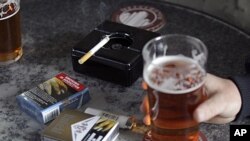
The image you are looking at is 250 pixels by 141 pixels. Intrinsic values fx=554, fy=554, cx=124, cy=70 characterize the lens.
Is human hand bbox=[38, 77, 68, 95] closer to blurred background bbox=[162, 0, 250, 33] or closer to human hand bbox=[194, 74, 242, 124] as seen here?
human hand bbox=[194, 74, 242, 124]

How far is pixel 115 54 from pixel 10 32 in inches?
8.5

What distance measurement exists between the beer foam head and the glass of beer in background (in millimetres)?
361

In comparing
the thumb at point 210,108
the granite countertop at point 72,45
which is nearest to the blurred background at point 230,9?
the granite countertop at point 72,45

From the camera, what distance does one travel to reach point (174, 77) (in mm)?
780

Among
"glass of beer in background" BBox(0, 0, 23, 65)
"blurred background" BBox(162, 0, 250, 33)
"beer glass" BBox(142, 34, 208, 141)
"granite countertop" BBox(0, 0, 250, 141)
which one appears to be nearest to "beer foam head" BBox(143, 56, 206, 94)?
"beer glass" BBox(142, 34, 208, 141)

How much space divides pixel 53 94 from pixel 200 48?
0.96ft

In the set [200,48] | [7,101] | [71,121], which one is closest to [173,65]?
[200,48]

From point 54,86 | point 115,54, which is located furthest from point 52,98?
point 115,54

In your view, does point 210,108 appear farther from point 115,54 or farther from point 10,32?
point 10,32

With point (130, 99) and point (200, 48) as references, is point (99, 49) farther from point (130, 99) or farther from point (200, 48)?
point (200, 48)

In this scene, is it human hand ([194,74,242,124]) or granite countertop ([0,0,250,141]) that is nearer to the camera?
human hand ([194,74,242,124])

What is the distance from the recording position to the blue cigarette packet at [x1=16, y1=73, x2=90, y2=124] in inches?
37.7

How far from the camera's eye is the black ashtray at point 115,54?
1.01m

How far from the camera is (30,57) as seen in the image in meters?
1.14
